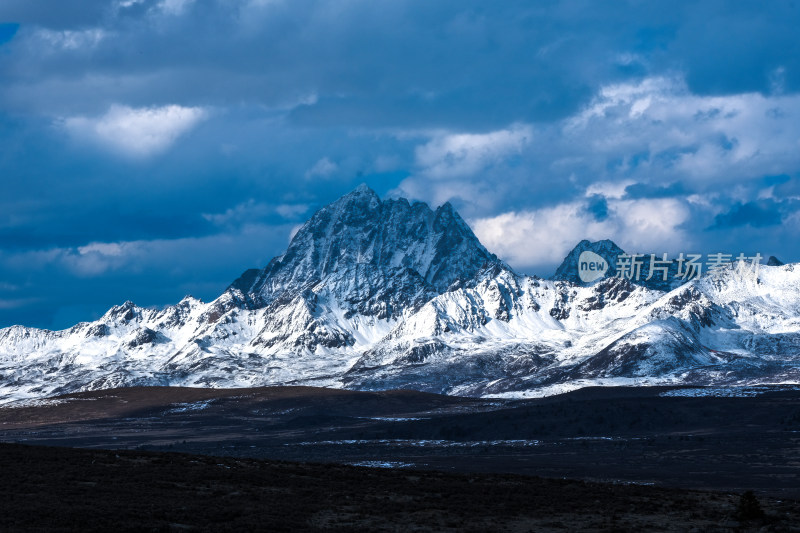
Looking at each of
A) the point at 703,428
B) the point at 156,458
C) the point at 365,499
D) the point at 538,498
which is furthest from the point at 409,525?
the point at 703,428

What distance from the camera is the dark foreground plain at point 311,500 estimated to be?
197ft

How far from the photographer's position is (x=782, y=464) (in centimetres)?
12381

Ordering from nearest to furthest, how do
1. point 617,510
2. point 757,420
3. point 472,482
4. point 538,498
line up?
point 617,510 → point 538,498 → point 472,482 → point 757,420

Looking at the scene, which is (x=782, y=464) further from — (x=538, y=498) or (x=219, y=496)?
(x=219, y=496)

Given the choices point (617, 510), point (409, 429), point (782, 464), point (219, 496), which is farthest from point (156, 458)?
point (409, 429)

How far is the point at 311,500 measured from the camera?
69.3 meters

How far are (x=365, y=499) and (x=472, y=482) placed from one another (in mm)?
13372

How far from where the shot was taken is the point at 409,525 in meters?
61.6

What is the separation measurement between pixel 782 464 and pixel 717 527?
68257 millimetres

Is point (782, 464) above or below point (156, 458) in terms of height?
below

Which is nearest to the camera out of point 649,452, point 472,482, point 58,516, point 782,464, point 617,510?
point 58,516

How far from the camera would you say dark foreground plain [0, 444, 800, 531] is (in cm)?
6019

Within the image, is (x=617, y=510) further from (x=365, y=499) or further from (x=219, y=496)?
(x=219, y=496)

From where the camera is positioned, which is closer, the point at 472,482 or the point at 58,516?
the point at 58,516
